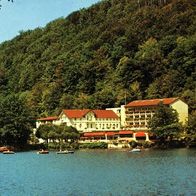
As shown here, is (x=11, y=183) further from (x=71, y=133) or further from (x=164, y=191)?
(x=71, y=133)

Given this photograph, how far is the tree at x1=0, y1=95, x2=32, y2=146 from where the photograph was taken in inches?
4048

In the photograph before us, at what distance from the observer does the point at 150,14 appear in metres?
173

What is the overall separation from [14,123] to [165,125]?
2828 cm

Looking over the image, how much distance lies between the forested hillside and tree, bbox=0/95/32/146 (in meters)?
31.7

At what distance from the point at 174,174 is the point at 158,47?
352ft

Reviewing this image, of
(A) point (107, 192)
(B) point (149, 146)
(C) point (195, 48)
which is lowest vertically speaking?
(A) point (107, 192)

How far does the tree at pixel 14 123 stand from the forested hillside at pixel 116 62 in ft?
104

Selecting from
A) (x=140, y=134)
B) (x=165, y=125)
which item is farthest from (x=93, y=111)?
(x=165, y=125)

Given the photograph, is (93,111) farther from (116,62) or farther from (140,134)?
(116,62)

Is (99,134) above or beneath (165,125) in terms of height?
beneath

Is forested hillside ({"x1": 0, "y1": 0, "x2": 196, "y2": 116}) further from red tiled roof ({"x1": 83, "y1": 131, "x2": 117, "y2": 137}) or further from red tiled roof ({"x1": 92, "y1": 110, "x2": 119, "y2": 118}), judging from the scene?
red tiled roof ({"x1": 83, "y1": 131, "x2": 117, "y2": 137})

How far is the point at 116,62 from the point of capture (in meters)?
161

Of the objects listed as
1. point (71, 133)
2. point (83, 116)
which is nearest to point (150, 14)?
point (83, 116)

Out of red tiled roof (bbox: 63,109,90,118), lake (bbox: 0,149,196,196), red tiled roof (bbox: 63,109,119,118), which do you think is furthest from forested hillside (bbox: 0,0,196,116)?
lake (bbox: 0,149,196,196)
